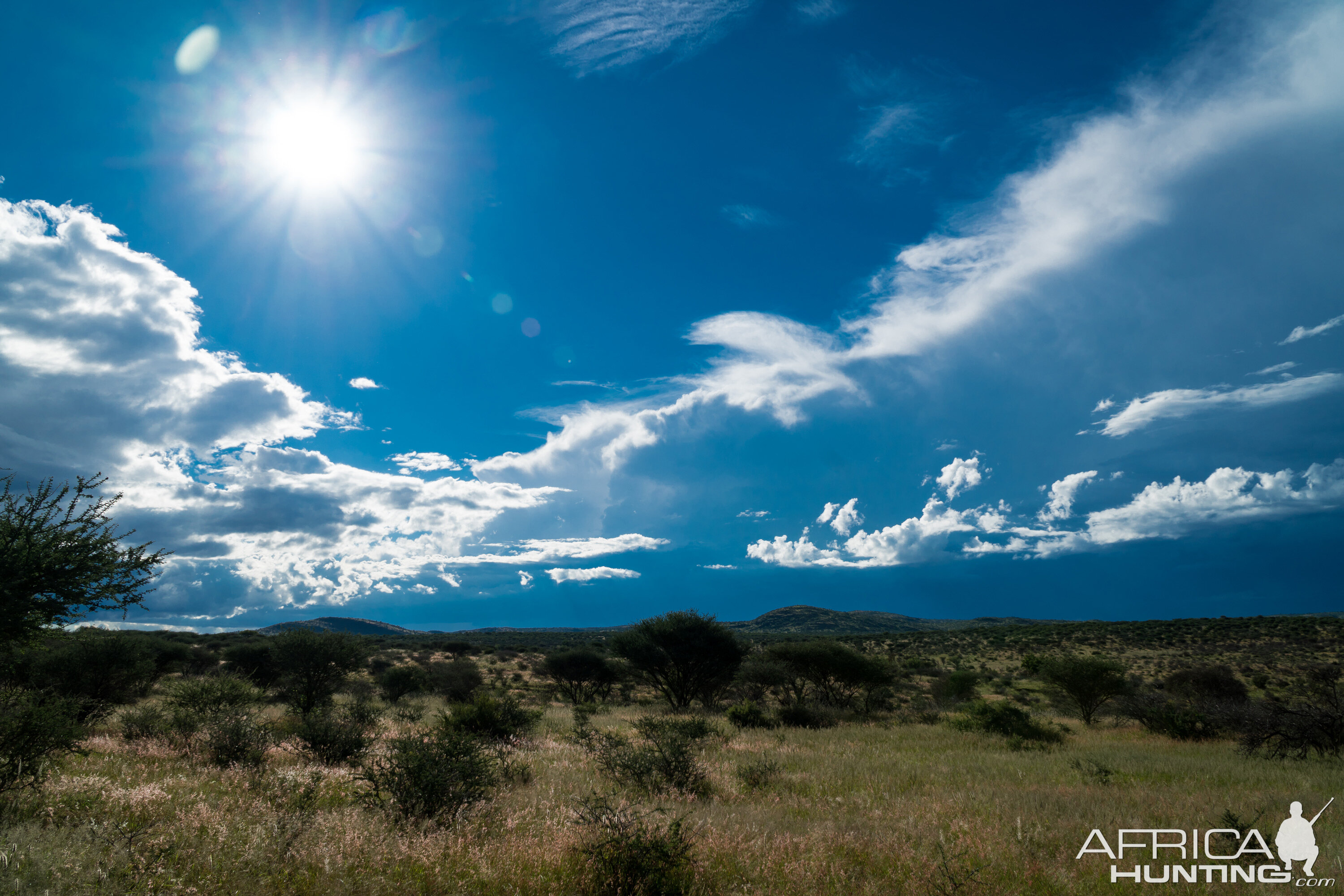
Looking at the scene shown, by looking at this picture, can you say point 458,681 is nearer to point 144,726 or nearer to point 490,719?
point 490,719

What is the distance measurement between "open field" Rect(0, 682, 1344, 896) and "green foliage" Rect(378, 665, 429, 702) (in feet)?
76.6

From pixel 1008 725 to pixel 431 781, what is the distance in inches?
917

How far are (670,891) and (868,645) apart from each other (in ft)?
270

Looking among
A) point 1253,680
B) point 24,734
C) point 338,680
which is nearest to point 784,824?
point 24,734

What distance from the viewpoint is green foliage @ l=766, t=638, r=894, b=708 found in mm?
35938

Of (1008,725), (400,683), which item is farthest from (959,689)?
(400,683)

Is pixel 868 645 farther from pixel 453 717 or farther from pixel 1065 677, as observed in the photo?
pixel 453 717

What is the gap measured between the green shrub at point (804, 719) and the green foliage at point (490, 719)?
13.1 metres

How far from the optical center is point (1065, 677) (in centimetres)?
3234

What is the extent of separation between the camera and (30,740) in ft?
28.1

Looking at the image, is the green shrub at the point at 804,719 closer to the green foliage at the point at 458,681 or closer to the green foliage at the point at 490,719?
the green foliage at the point at 490,719

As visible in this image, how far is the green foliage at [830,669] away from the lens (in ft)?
118

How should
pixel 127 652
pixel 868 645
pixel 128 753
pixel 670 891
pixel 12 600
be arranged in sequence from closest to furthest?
pixel 670 891 → pixel 12 600 → pixel 128 753 → pixel 127 652 → pixel 868 645

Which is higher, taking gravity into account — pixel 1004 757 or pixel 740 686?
pixel 1004 757
